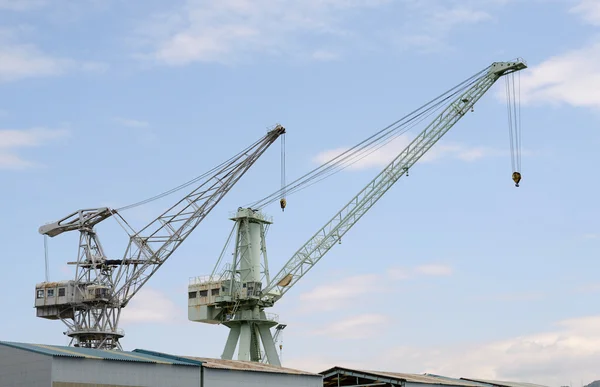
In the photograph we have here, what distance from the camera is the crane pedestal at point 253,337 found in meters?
134

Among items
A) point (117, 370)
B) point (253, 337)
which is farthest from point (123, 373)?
point (253, 337)

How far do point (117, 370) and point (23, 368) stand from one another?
23.1 feet

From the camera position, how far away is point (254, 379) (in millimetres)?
80062

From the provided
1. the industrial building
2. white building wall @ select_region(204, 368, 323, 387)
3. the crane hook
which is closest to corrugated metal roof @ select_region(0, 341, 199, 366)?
the industrial building

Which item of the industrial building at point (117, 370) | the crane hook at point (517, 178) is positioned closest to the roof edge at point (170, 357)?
the industrial building at point (117, 370)

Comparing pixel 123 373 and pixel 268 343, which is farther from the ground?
pixel 268 343

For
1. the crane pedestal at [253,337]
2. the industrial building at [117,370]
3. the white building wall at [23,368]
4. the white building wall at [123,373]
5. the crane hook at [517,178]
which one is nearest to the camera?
the white building wall at [23,368]

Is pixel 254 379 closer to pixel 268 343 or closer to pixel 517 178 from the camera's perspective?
pixel 517 178

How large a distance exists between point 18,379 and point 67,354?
3968 millimetres

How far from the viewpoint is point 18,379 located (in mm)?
68312

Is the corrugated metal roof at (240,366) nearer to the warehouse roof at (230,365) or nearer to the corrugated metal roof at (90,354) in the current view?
the warehouse roof at (230,365)

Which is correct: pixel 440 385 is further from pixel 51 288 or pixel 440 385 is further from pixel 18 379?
pixel 51 288

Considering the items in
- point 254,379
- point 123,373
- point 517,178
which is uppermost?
point 517,178

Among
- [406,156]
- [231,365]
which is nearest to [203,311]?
[406,156]
